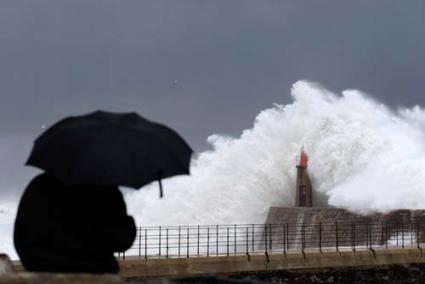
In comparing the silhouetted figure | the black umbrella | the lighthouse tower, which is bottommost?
the silhouetted figure

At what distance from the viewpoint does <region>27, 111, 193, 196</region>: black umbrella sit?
3502 millimetres

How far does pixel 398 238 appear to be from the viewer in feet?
57.8

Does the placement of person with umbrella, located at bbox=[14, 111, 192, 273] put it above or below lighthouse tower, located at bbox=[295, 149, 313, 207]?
below

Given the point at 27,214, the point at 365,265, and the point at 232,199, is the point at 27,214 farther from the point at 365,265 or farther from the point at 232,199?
the point at 232,199

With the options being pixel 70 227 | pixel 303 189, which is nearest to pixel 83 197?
pixel 70 227

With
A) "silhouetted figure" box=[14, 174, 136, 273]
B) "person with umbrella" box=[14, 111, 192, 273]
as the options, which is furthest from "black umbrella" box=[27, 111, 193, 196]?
"silhouetted figure" box=[14, 174, 136, 273]

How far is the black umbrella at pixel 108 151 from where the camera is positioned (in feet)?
11.5

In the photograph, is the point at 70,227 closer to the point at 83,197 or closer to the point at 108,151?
the point at 83,197

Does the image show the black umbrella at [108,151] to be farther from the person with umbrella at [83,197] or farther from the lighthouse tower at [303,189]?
the lighthouse tower at [303,189]

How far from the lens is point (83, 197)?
361 cm

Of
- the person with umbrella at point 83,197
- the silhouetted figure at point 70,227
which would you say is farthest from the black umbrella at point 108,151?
the silhouetted figure at point 70,227

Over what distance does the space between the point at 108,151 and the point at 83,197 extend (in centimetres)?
24

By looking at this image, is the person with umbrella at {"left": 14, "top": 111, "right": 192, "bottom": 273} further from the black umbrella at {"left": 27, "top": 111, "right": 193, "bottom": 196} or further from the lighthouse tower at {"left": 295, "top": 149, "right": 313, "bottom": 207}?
the lighthouse tower at {"left": 295, "top": 149, "right": 313, "bottom": 207}

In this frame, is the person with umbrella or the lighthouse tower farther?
the lighthouse tower
